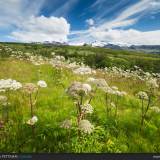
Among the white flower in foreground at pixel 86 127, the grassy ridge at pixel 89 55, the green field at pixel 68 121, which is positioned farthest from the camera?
the grassy ridge at pixel 89 55

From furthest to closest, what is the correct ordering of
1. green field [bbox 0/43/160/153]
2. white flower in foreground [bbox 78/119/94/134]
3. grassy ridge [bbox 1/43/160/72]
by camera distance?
grassy ridge [bbox 1/43/160/72]
green field [bbox 0/43/160/153]
white flower in foreground [bbox 78/119/94/134]

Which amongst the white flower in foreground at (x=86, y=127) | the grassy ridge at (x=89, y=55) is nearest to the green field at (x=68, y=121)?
the white flower in foreground at (x=86, y=127)

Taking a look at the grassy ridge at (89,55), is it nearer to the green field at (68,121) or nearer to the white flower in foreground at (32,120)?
the green field at (68,121)

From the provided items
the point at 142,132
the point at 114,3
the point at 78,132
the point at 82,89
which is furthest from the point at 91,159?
the point at 114,3

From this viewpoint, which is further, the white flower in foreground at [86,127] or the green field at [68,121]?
the green field at [68,121]

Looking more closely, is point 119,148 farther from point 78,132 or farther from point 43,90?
point 43,90

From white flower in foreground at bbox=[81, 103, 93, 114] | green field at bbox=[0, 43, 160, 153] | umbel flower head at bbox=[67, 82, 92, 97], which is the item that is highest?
umbel flower head at bbox=[67, 82, 92, 97]

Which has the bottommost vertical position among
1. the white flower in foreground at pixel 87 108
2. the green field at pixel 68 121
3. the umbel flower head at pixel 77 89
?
the green field at pixel 68 121

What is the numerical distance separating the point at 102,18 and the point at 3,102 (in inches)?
70.1

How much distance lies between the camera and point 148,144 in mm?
4566

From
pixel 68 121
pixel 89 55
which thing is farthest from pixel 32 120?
pixel 89 55

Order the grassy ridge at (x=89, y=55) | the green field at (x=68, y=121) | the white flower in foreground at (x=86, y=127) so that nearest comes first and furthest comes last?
the white flower in foreground at (x=86, y=127) < the green field at (x=68, y=121) < the grassy ridge at (x=89, y=55)

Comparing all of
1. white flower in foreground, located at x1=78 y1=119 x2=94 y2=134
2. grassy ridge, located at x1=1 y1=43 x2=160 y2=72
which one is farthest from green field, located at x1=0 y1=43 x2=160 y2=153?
grassy ridge, located at x1=1 y1=43 x2=160 y2=72

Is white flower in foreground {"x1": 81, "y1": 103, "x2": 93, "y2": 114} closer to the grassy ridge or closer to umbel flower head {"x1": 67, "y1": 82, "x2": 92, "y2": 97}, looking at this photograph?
umbel flower head {"x1": 67, "y1": 82, "x2": 92, "y2": 97}
